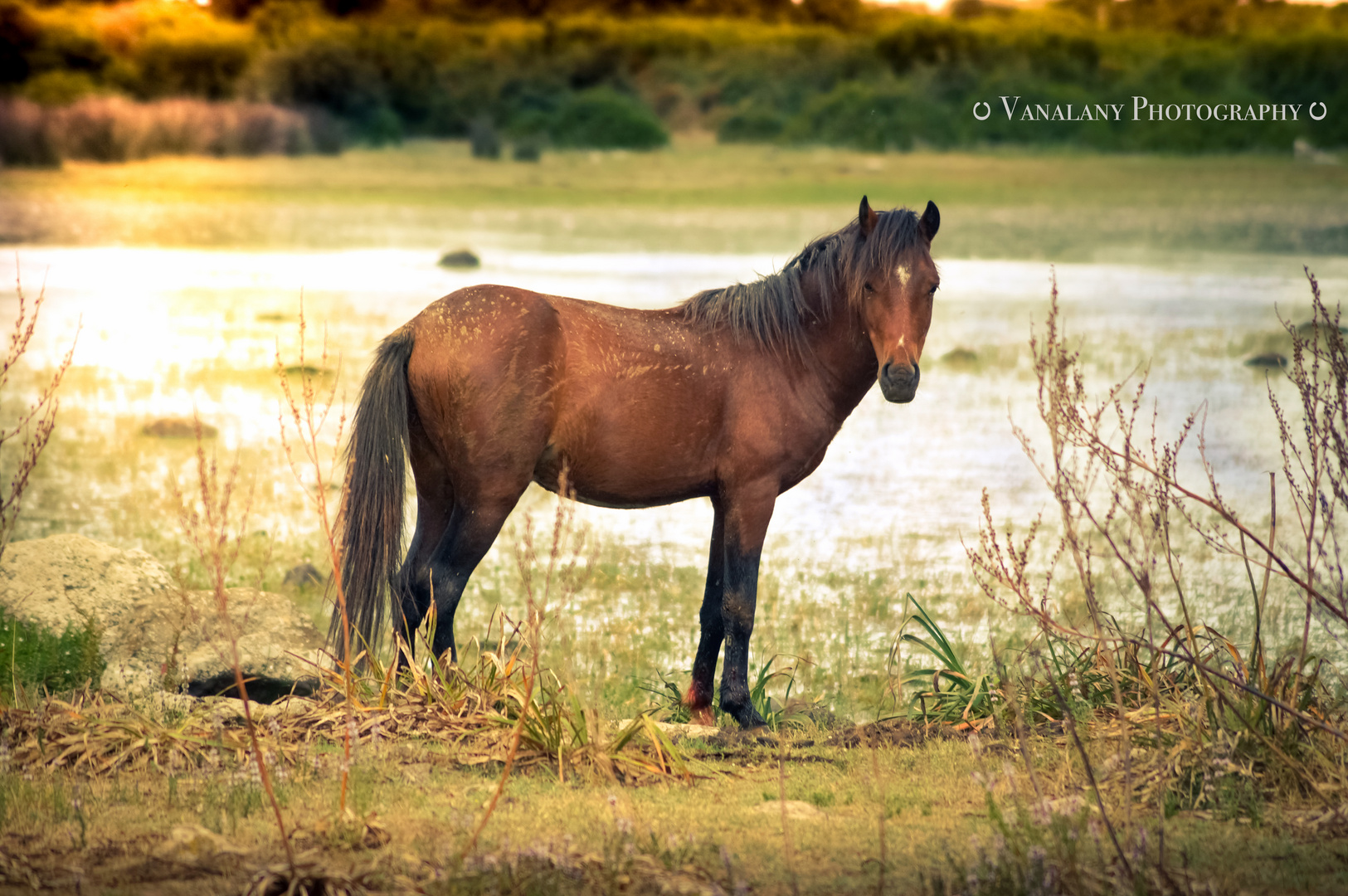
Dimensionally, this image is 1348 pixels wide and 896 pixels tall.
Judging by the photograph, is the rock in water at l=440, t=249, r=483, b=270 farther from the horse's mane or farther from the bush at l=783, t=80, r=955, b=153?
the horse's mane

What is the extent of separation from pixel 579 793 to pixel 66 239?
30.7 metres

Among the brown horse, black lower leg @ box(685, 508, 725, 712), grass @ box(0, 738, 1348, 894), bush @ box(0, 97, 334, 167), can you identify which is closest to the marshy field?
grass @ box(0, 738, 1348, 894)

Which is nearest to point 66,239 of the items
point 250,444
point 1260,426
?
point 250,444

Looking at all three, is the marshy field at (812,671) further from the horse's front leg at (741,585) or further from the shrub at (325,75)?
the shrub at (325,75)

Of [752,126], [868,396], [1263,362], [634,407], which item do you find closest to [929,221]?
[634,407]

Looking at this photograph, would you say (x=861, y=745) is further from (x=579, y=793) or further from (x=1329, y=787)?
(x=1329, y=787)

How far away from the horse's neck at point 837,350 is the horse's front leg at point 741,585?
1.89 ft

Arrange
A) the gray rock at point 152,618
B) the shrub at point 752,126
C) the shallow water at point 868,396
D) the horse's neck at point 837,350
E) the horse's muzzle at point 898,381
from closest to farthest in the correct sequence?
the horse's muzzle at point 898,381 → the gray rock at point 152,618 → the horse's neck at point 837,350 → the shallow water at point 868,396 → the shrub at point 752,126

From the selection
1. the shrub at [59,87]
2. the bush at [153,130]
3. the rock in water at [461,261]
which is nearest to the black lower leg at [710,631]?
the rock in water at [461,261]

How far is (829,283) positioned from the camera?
660 centimetres

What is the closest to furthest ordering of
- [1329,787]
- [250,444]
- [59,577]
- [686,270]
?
[1329,787]
[59,577]
[250,444]
[686,270]

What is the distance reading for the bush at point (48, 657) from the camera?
6465 mm

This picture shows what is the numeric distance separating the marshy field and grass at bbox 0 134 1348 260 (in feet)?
42.2

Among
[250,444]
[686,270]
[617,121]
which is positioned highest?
[617,121]
